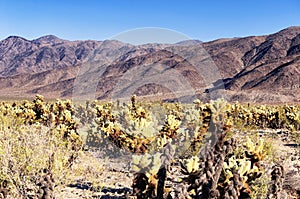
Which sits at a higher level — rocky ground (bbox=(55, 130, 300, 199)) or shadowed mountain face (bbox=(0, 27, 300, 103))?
shadowed mountain face (bbox=(0, 27, 300, 103))

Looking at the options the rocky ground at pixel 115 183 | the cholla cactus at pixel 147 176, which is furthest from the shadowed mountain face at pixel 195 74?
the cholla cactus at pixel 147 176

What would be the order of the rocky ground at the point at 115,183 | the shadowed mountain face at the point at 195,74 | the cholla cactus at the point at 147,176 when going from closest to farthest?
1. the cholla cactus at the point at 147,176
2. the rocky ground at the point at 115,183
3. the shadowed mountain face at the point at 195,74

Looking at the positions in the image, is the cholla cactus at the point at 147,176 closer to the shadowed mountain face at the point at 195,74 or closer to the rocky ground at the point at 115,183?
the rocky ground at the point at 115,183

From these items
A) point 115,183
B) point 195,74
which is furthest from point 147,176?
point 195,74

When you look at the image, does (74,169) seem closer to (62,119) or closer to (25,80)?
(62,119)

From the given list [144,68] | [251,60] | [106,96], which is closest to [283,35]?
[251,60]

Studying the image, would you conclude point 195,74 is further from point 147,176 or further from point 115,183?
point 147,176

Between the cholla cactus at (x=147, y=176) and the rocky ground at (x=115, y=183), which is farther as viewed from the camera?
the rocky ground at (x=115, y=183)

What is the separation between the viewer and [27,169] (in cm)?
722

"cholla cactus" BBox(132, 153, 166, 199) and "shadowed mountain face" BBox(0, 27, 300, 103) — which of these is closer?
"cholla cactus" BBox(132, 153, 166, 199)

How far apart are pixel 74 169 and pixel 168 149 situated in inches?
167

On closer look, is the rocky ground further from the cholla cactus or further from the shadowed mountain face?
the shadowed mountain face

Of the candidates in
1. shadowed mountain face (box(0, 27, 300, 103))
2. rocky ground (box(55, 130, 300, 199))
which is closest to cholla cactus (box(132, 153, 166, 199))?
rocky ground (box(55, 130, 300, 199))

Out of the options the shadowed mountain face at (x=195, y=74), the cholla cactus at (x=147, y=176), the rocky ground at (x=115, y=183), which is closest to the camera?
the cholla cactus at (x=147, y=176)
